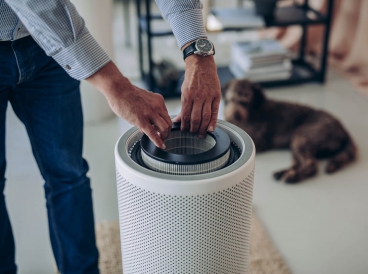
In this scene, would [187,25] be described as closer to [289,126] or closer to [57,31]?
[57,31]

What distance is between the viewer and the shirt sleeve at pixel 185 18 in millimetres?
1051

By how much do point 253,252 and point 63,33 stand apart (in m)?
0.91

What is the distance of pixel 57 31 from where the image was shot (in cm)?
88

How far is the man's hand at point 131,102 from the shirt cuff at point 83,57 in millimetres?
15

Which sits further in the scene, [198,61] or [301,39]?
[301,39]

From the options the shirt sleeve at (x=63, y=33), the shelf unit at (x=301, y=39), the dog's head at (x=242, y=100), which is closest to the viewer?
the shirt sleeve at (x=63, y=33)

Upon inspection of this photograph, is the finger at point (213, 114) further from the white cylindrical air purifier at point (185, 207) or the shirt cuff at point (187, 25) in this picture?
the shirt cuff at point (187, 25)

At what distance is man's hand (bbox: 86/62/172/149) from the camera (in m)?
0.92

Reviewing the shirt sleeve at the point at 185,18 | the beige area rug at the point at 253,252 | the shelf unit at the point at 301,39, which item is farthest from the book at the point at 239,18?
the shirt sleeve at the point at 185,18

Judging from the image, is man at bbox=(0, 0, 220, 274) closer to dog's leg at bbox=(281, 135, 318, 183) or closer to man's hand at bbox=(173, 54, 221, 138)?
man's hand at bbox=(173, 54, 221, 138)

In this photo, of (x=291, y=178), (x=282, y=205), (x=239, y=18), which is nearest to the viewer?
(x=282, y=205)

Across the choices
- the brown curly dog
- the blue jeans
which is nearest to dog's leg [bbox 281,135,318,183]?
the brown curly dog

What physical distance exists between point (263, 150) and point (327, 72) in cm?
95

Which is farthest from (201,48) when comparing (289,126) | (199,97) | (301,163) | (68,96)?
(289,126)
